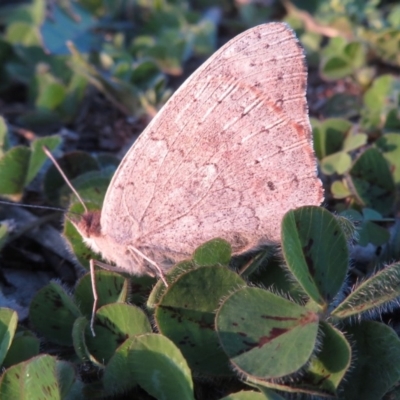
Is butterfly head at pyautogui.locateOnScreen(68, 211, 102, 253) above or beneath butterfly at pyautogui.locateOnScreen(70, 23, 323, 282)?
beneath

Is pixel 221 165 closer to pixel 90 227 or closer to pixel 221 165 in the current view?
pixel 221 165

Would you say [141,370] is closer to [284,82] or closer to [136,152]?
[136,152]

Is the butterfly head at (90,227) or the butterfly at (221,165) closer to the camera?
the butterfly at (221,165)

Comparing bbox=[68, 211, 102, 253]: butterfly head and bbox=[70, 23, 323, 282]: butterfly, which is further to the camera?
bbox=[68, 211, 102, 253]: butterfly head

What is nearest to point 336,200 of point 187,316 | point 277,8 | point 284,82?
point 284,82

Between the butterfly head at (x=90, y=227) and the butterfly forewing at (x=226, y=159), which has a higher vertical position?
the butterfly forewing at (x=226, y=159)

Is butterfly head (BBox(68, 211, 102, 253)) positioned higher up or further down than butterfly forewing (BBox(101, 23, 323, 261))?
further down

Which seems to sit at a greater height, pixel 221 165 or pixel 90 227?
pixel 221 165

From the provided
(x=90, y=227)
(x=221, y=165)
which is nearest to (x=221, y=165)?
(x=221, y=165)
